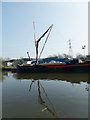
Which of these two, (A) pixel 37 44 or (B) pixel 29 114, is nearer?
(B) pixel 29 114

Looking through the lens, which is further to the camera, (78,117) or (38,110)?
(38,110)

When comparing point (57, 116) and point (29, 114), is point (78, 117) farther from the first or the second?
point (29, 114)

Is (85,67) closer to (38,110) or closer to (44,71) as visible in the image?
(44,71)

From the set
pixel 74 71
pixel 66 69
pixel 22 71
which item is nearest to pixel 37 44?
pixel 22 71

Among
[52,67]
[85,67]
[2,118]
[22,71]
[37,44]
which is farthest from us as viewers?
[37,44]

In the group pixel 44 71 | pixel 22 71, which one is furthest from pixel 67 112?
pixel 22 71

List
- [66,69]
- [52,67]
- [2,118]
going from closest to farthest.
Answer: [2,118], [66,69], [52,67]

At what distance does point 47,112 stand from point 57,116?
0.72 meters

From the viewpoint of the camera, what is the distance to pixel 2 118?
15.8 ft

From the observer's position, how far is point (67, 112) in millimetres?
4934

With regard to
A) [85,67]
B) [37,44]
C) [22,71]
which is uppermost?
[37,44]

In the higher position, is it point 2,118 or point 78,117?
point 78,117

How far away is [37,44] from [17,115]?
28.8m

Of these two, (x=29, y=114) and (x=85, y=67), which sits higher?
(x=85, y=67)
